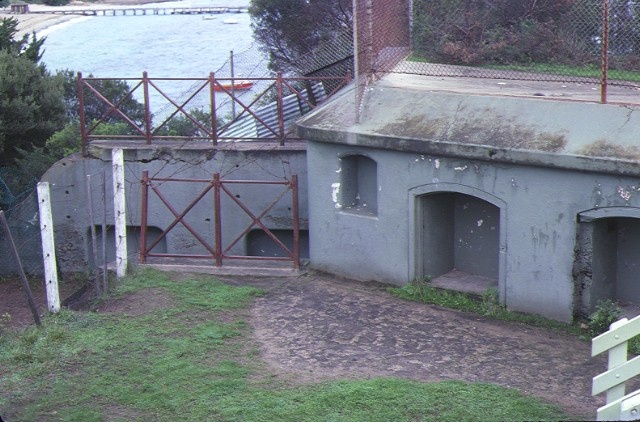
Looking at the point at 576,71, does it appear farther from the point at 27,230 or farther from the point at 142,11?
the point at 142,11

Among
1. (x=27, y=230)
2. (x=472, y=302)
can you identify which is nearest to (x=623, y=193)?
(x=472, y=302)

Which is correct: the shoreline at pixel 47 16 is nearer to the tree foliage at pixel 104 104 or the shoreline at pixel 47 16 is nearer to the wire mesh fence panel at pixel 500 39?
the tree foliage at pixel 104 104

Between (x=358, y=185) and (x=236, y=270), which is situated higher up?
(x=358, y=185)

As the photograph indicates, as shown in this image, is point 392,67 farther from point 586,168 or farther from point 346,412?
point 346,412

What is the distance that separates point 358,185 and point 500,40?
132 inches

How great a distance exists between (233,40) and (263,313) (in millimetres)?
28678

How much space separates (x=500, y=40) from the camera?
14.5 meters

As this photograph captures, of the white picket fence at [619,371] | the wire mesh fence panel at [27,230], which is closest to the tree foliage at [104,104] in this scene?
the wire mesh fence panel at [27,230]

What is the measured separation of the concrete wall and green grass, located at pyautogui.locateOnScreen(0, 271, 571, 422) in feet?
11.7

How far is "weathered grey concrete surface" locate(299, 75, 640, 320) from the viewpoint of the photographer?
10734 millimetres

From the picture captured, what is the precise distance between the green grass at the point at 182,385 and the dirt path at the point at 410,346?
1.01ft

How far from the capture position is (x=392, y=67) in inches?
552

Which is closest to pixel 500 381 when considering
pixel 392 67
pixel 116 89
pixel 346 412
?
pixel 346 412

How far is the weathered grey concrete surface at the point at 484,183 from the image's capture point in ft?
35.2
